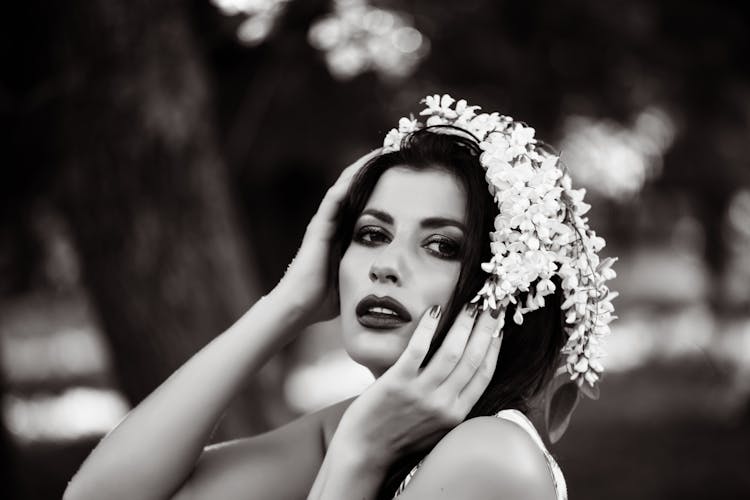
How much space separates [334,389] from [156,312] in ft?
35.6

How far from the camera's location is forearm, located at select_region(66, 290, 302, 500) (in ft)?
8.27

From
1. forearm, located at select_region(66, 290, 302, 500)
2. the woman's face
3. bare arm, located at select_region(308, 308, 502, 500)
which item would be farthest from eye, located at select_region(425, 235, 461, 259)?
forearm, located at select_region(66, 290, 302, 500)

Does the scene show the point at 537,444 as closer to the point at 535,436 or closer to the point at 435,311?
the point at 535,436

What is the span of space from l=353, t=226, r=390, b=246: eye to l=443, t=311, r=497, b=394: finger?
1.30ft

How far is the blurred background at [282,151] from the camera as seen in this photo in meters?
4.16

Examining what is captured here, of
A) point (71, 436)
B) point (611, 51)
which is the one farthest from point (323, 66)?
point (71, 436)

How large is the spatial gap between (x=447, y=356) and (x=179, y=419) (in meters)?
0.84

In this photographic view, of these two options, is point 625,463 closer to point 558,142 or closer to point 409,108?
point 558,142

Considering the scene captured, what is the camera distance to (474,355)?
2312mm

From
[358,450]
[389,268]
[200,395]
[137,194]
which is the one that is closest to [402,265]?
[389,268]

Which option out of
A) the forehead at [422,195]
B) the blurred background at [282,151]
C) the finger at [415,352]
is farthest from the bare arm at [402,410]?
the blurred background at [282,151]

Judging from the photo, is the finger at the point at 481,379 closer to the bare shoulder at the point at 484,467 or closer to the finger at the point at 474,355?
the finger at the point at 474,355

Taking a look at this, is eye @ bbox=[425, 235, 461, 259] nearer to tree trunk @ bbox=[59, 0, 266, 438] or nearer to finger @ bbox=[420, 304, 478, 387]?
finger @ bbox=[420, 304, 478, 387]

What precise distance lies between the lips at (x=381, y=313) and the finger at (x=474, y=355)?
0.62 feet
